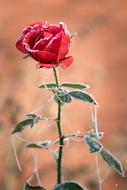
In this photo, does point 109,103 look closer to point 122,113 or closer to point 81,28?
point 122,113

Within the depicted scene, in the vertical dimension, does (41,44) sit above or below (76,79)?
below

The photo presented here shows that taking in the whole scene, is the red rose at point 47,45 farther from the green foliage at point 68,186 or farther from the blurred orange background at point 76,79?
the blurred orange background at point 76,79

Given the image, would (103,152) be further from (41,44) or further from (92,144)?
(41,44)

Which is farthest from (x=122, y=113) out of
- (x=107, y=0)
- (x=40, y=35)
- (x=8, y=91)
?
(x=40, y=35)

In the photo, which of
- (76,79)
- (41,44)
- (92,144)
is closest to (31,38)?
(41,44)

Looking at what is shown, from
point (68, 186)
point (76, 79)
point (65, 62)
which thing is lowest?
point (68, 186)

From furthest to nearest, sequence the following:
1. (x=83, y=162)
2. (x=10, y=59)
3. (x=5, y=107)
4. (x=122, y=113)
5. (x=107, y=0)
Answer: (x=107, y=0), (x=10, y=59), (x=122, y=113), (x=83, y=162), (x=5, y=107)
